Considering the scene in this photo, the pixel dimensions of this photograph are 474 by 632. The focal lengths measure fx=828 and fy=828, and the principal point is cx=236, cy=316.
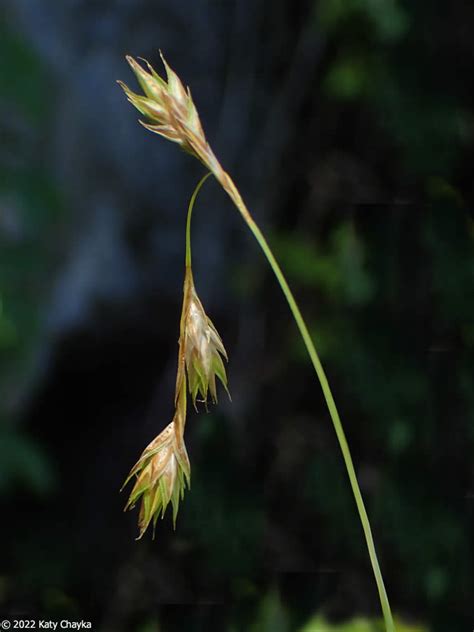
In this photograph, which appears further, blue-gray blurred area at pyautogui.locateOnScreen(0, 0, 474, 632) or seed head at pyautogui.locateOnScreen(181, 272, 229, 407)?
blue-gray blurred area at pyautogui.locateOnScreen(0, 0, 474, 632)

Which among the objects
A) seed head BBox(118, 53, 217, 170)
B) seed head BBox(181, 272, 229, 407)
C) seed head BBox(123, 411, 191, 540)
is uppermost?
seed head BBox(118, 53, 217, 170)

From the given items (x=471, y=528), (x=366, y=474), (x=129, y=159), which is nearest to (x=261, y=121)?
(x=129, y=159)

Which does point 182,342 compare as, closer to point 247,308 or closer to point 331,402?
point 331,402

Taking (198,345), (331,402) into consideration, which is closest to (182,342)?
(198,345)

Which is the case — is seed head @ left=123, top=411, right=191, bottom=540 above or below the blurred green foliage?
below

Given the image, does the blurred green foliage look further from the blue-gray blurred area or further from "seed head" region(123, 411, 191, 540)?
"seed head" region(123, 411, 191, 540)

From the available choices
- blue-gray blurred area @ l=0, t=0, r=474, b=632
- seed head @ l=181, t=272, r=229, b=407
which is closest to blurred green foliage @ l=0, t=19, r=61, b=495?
blue-gray blurred area @ l=0, t=0, r=474, b=632

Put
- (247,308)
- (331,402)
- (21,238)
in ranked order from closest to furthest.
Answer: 1. (331,402)
2. (21,238)
3. (247,308)

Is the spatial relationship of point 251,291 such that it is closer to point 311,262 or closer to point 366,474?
point 311,262

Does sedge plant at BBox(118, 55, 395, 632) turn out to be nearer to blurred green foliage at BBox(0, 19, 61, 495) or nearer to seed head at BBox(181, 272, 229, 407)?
seed head at BBox(181, 272, 229, 407)
